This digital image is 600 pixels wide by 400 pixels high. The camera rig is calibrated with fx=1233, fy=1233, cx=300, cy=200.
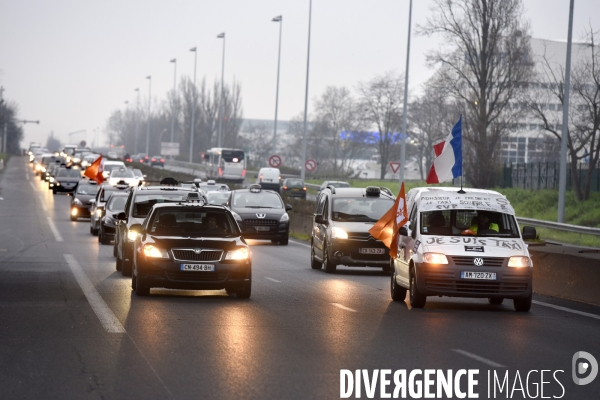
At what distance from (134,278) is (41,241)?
18.7 m

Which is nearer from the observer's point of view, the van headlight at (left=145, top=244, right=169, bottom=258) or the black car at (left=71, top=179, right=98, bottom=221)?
the van headlight at (left=145, top=244, right=169, bottom=258)

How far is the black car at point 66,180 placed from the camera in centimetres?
→ 7762

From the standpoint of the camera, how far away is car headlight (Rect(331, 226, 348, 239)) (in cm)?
2602

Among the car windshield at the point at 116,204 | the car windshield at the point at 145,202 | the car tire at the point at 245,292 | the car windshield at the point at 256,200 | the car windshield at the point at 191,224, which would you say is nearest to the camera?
the car tire at the point at 245,292

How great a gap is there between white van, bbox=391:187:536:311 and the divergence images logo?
4483mm

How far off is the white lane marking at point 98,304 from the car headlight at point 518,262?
5637 millimetres

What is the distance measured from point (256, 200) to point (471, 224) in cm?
2141

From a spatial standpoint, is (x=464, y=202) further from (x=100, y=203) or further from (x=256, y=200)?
(x=100, y=203)

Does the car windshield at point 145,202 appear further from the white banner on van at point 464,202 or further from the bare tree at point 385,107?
the bare tree at point 385,107

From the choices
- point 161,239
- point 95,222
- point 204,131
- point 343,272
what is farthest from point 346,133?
point 161,239

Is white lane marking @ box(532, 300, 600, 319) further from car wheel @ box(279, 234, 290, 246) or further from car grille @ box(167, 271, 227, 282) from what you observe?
car wheel @ box(279, 234, 290, 246)

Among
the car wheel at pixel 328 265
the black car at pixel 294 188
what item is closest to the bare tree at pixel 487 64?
→ the black car at pixel 294 188

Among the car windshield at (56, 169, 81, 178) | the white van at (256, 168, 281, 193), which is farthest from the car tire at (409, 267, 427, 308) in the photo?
the white van at (256, 168, 281, 193)

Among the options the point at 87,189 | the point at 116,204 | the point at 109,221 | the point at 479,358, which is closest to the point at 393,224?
the point at 479,358
